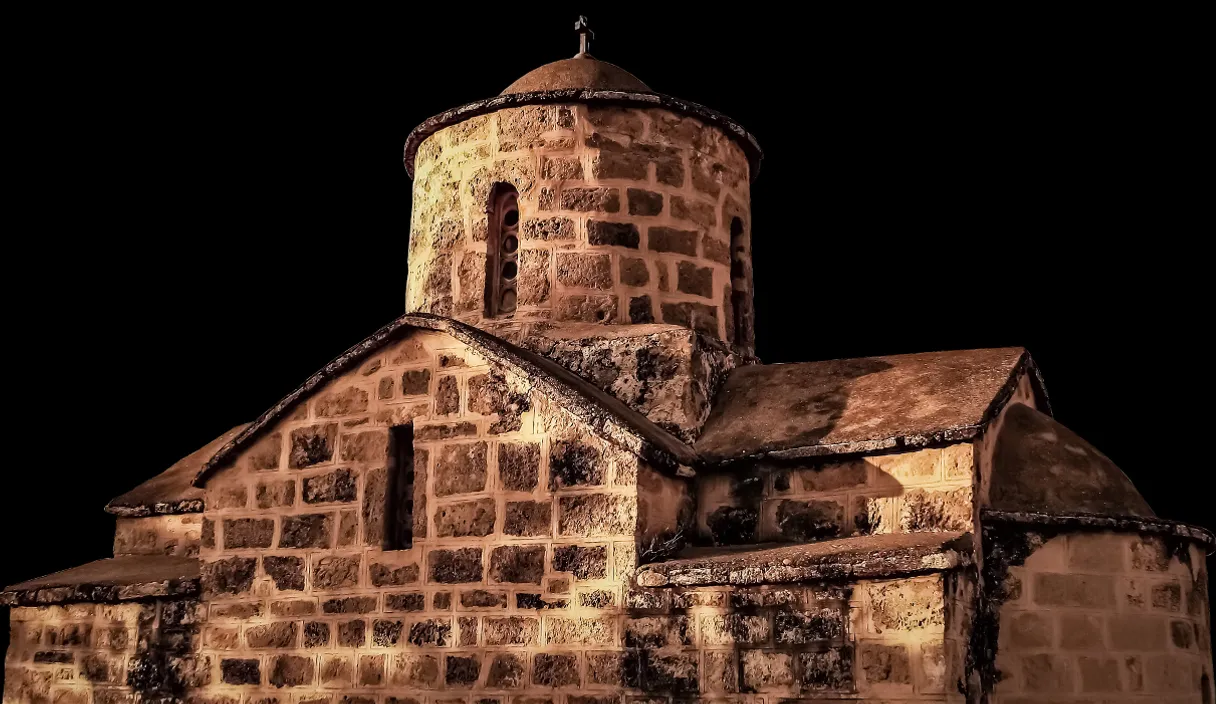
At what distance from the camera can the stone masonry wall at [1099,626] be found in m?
8.29

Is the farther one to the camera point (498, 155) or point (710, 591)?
point (498, 155)

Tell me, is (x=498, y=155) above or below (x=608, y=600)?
above

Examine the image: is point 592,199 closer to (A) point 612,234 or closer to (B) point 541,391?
(A) point 612,234

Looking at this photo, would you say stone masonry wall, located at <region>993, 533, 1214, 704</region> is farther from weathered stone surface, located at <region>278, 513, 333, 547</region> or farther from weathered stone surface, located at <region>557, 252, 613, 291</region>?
weathered stone surface, located at <region>278, 513, 333, 547</region>

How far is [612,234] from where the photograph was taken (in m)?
10.5

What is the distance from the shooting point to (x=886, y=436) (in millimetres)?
8500

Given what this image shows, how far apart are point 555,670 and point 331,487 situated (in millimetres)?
2065

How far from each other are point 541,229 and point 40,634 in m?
4.74

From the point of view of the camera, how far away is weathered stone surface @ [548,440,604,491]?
8.59 metres

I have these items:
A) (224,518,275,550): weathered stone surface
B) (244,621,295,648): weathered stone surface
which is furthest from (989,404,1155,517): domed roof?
(224,518,275,550): weathered stone surface

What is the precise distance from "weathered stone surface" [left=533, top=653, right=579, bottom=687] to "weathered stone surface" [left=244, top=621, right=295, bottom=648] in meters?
1.83

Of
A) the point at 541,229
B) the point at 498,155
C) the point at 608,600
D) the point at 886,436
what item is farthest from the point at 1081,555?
the point at 498,155

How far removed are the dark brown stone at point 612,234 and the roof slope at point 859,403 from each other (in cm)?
132

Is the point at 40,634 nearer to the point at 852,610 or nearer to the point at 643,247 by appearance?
the point at 643,247
